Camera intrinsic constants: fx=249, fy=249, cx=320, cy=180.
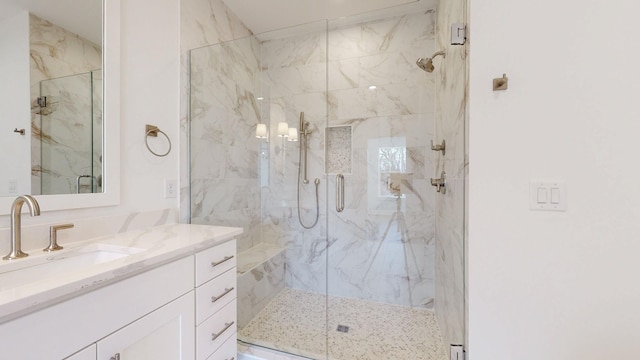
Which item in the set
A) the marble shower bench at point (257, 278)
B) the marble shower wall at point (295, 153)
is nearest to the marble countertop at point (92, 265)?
the marble shower bench at point (257, 278)

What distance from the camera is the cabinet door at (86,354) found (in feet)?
2.22

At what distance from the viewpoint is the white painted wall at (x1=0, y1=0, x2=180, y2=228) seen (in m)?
1.38

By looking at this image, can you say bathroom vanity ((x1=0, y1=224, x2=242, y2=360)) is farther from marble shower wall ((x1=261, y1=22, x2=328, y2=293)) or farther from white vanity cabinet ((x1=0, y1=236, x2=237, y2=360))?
marble shower wall ((x1=261, y1=22, x2=328, y2=293))

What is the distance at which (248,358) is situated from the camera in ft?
4.87

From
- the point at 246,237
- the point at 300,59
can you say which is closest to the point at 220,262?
the point at 246,237

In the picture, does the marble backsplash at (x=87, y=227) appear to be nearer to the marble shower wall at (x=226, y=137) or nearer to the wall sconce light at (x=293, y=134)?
the marble shower wall at (x=226, y=137)

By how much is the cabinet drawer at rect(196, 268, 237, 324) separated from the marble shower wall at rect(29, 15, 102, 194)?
0.76 m

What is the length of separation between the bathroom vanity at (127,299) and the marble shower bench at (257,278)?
59cm

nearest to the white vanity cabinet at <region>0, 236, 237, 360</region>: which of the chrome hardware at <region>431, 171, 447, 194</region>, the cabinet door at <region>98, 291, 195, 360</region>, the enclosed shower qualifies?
the cabinet door at <region>98, 291, 195, 360</region>

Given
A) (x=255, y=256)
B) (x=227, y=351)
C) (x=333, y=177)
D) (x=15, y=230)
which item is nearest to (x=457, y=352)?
(x=227, y=351)

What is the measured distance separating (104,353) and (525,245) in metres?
1.52

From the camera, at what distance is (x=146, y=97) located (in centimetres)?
149

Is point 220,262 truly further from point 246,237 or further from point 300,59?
point 300,59

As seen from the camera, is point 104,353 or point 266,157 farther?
point 266,157
